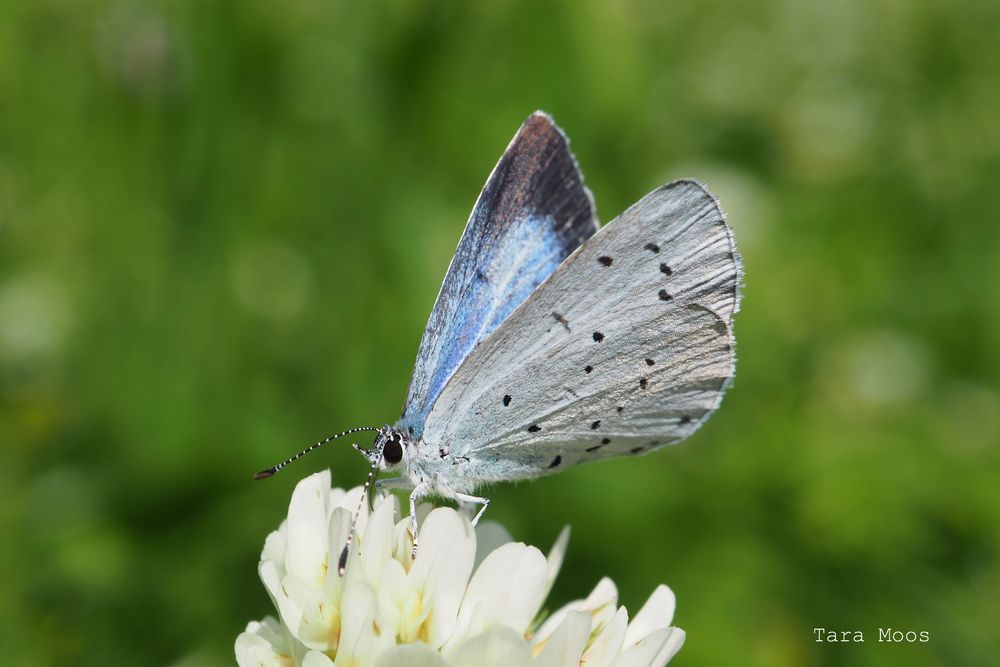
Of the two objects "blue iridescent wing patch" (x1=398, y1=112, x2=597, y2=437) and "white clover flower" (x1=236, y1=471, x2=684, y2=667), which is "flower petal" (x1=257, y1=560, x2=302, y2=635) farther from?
"blue iridescent wing patch" (x1=398, y1=112, x2=597, y2=437)

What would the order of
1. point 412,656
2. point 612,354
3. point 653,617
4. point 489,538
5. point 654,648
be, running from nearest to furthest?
point 412,656
point 654,648
point 653,617
point 489,538
point 612,354

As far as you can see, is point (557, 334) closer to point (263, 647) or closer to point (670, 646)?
point (670, 646)

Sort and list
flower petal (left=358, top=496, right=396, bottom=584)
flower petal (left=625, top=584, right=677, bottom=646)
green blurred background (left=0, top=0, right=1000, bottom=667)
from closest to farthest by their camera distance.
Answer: flower petal (left=358, top=496, right=396, bottom=584) → flower petal (left=625, top=584, right=677, bottom=646) → green blurred background (left=0, top=0, right=1000, bottom=667)

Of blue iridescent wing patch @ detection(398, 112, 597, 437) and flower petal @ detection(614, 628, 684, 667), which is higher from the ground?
blue iridescent wing patch @ detection(398, 112, 597, 437)

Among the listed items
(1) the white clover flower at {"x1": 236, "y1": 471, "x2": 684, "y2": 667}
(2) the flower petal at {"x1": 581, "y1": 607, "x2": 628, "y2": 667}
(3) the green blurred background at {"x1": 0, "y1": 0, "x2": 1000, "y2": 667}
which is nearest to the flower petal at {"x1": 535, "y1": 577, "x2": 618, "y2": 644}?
(1) the white clover flower at {"x1": 236, "y1": 471, "x2": 684, "y2": 667}

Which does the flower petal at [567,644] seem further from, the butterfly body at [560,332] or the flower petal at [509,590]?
the butterfly body at [560,332]

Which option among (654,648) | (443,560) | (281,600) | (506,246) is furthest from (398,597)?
(506,246)

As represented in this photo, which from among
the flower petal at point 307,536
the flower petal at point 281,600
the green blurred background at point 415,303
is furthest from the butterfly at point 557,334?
the green blurred background at point 415,303
